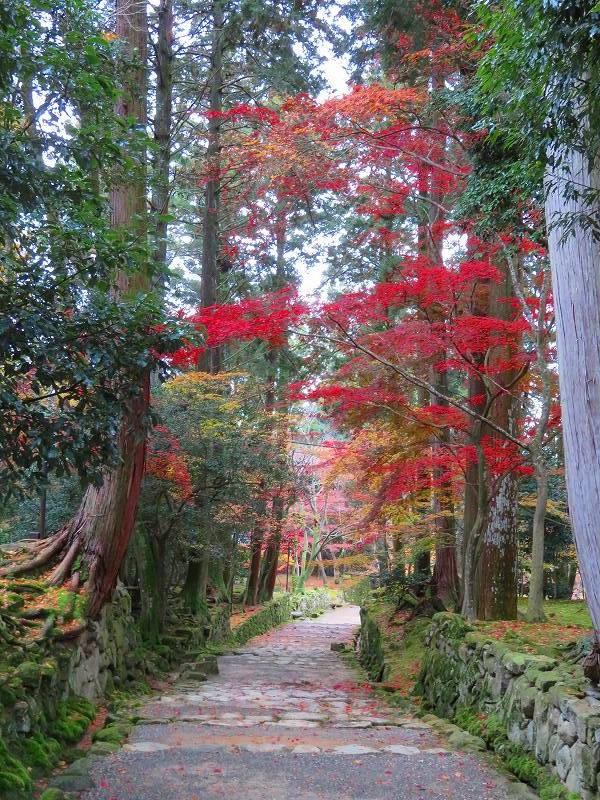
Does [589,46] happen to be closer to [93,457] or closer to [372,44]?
[93,457]

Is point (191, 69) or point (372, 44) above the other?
point (191, 69)

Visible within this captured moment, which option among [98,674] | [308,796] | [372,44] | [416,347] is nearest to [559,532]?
[416,347]

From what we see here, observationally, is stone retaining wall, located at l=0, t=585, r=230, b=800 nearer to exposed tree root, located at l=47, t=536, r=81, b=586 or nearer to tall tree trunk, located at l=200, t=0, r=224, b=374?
exposed tree root, located at l=47, t=536, r=81, b=586

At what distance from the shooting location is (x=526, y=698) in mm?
5027

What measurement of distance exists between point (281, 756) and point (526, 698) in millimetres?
1909

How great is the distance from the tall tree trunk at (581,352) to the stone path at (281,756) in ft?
5.41

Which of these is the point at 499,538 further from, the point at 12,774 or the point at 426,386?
the point at 12,774

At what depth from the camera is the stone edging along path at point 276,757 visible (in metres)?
4.29

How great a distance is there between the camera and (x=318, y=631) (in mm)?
21453

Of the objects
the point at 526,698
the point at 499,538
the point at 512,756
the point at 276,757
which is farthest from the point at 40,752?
the point at 499,538

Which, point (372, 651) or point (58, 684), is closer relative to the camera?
point (58, 684)

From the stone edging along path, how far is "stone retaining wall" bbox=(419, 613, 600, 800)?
413 millimetres

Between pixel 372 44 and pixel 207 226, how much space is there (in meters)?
4.97

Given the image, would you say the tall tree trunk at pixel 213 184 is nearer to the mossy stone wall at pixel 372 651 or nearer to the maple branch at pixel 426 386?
the maple branch at pixel 426 386
